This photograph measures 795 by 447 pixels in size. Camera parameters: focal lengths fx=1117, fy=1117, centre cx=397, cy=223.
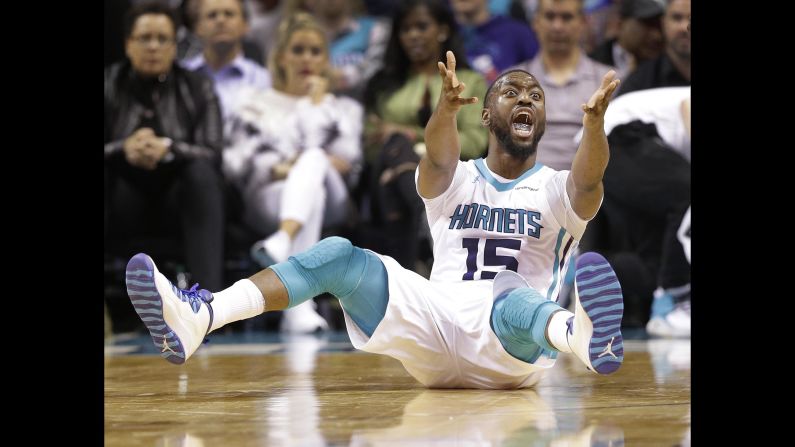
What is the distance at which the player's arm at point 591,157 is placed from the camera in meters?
3.69

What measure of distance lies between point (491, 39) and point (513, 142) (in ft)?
15.0

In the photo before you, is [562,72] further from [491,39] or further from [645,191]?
[645,191]

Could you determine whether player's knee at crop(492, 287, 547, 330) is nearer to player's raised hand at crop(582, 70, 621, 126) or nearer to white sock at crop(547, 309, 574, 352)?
white sock at crop(547, 309, 574, 352)

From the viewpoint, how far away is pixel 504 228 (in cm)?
401

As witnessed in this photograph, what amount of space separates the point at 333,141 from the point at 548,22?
1.81 m

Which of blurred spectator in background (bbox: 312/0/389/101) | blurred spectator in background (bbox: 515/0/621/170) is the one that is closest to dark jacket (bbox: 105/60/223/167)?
blurred spectator in background (bbox: 312/0/389/101)

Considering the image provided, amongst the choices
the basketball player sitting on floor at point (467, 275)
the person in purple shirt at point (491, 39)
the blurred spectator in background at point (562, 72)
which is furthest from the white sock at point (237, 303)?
the person in purple shirt at point (491, 39)

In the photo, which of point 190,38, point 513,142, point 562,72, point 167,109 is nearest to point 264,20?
point 190,38

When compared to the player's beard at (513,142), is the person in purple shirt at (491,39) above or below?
above

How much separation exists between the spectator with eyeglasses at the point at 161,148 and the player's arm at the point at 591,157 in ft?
14.6

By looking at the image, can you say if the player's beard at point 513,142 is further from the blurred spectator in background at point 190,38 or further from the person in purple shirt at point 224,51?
the blurred spectator in background at point 190,38

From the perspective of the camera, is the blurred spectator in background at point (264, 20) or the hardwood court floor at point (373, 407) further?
the blurred spectator in background at point (264, 20)

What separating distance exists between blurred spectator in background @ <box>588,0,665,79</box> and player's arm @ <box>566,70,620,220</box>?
463cm

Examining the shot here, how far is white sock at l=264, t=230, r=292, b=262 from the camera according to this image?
7.70 metres
